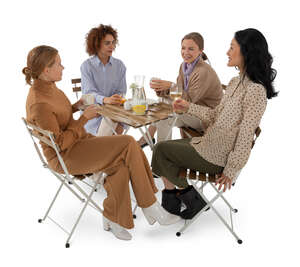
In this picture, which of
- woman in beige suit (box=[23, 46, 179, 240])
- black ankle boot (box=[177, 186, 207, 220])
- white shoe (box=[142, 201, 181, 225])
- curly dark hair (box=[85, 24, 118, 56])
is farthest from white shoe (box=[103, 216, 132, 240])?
curly dark hair (box=[85, 24, 118, 56])

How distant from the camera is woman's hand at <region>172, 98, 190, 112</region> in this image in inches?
124

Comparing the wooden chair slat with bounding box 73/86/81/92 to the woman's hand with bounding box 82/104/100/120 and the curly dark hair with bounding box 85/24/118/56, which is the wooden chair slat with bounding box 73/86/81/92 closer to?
the curly dark hair with bounding box 85/24/118/56

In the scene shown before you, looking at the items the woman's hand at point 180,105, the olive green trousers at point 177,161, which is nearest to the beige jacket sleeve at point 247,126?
the olive green trousers at point 177,161

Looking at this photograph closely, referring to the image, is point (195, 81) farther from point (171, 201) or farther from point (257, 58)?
point (171, 201)

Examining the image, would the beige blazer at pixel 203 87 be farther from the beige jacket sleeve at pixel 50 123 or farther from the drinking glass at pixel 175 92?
the beige jacket sleeve at pixel 50 123

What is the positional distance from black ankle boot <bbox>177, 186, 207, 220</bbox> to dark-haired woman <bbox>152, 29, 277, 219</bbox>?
1.17 feet

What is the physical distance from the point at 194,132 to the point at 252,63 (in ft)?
3.10

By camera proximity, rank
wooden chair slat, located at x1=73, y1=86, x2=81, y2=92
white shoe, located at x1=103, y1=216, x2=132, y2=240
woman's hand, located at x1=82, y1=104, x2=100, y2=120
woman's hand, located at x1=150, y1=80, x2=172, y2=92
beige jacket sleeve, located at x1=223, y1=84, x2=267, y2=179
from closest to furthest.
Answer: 1. beige jacket sleeve, located at x1=223, y1=84, x2=267, y2=179
2. woman's hand, located at x1=82, y1=104, x2=100, y2=120
3. white shoe, located at x1=103, y1=216, x2=132, y2=240
4. woman's hand, located at x1=150, y1=80, x2=172, y2=92
5. wooden chair slat, located at x1=73, y1=86, x2=81, y2=92

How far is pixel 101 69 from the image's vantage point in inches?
155

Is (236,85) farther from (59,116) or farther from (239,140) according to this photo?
(59,116)

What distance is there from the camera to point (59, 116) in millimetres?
2891

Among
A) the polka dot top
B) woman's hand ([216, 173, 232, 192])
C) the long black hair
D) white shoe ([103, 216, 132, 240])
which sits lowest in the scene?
white shoe ([103, 216, 132, 240])

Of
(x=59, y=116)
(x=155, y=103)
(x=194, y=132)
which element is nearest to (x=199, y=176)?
(x=194, y=132)

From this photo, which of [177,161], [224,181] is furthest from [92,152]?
[224,181]
